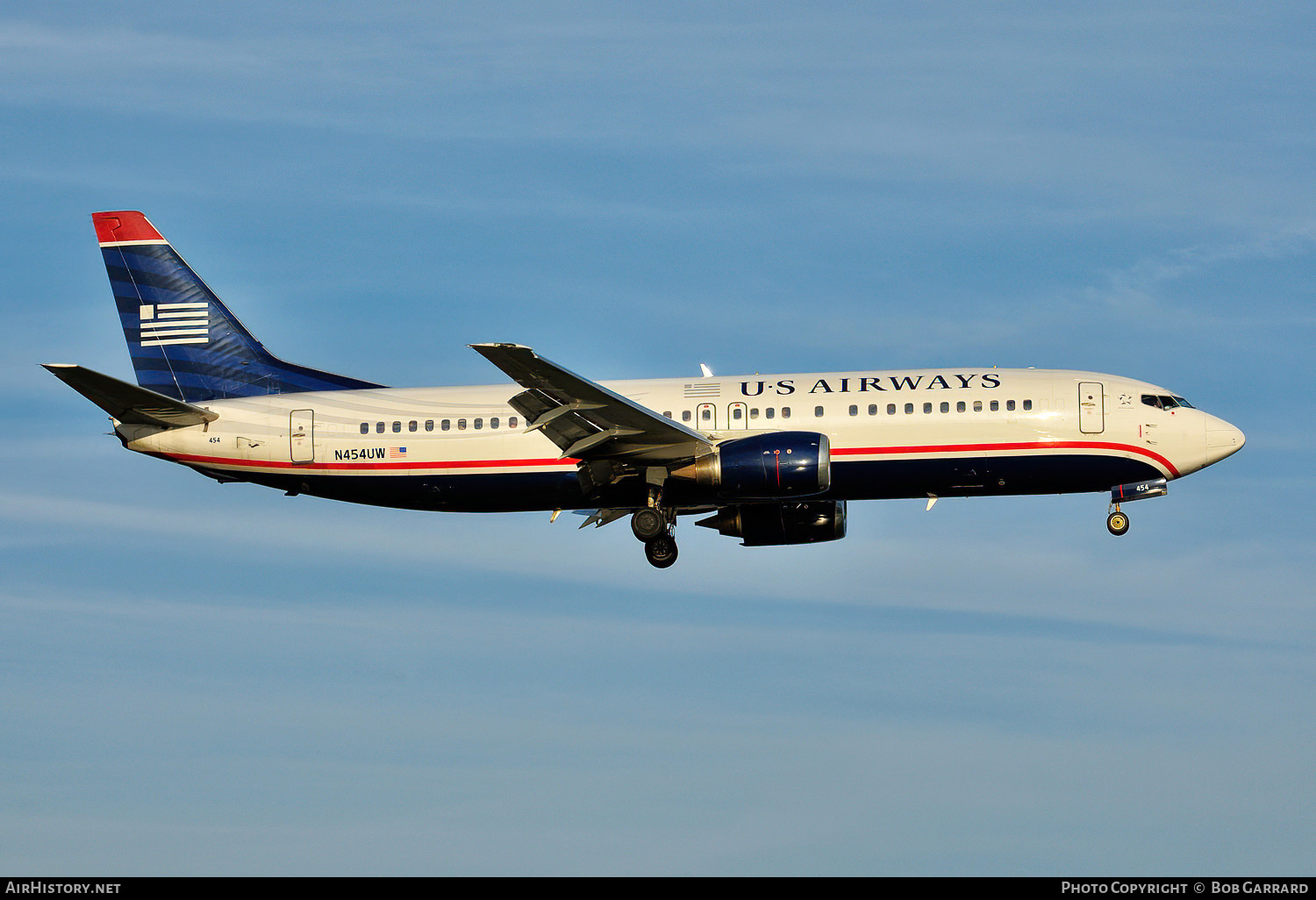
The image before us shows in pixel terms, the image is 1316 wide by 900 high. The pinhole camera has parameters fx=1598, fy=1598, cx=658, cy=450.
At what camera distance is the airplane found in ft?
144

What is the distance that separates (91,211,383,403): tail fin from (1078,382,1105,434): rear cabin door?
20945mm

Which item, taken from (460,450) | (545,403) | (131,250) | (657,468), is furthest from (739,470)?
(131,250)

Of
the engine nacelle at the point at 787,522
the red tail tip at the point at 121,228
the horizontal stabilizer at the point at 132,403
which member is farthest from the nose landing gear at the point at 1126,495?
the red tail tip at the point at 121,228

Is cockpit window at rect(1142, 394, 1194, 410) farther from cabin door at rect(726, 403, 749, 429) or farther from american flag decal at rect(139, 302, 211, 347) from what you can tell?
american flag decal at rect(139, 302, 211, 347)

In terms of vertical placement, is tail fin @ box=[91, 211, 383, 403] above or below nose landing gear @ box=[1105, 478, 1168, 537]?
above

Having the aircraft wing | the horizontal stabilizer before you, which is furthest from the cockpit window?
the horizontal stabilizer

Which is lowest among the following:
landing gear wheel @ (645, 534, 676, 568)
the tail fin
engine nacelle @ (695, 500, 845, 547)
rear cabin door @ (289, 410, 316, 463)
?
landing gear wheel @ (645, 534, 676, 568)

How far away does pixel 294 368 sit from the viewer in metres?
49.6

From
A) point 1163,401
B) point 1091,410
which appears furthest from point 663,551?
point 1163,401

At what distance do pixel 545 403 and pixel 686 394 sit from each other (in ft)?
17.1

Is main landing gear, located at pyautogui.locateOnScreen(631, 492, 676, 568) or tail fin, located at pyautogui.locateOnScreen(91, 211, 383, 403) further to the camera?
tail fin, located at pyautogui.locateOnScreen(91, 211, 383, 403)

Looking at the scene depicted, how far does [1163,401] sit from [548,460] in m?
17.6

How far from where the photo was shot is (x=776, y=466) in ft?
140

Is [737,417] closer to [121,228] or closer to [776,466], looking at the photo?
[776,466]
